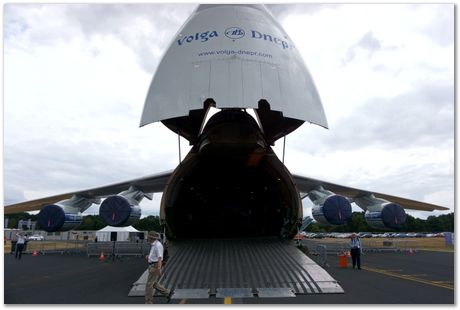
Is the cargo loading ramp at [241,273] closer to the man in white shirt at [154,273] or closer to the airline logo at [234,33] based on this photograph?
the man in white shirt at [154,273]

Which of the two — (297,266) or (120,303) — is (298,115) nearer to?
(297,266)

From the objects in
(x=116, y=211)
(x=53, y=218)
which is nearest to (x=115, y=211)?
(x=116, y=211)

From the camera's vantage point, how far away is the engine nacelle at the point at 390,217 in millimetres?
13664

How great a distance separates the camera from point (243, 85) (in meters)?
6.99

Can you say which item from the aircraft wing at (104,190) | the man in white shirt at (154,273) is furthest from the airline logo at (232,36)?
the aircraft wing at (104,190)

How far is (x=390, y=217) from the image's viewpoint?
13.7 m

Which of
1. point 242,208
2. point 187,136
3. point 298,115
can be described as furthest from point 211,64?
point 242,208

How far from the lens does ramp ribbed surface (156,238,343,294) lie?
21.9 feet

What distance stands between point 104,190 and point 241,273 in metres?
11.1

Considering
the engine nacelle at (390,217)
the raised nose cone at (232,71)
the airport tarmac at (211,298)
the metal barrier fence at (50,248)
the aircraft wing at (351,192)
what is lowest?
the airport tarmac at (211,298)

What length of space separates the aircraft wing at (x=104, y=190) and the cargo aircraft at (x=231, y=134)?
0.06 m

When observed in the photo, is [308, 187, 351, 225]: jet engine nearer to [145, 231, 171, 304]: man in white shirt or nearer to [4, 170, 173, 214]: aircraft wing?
[4, 170, 173, 214]: aircraft wing

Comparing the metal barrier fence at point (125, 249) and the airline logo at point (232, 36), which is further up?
the airline logo at point (232, 36)

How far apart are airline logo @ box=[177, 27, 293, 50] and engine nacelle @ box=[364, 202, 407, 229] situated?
28.2 feet
